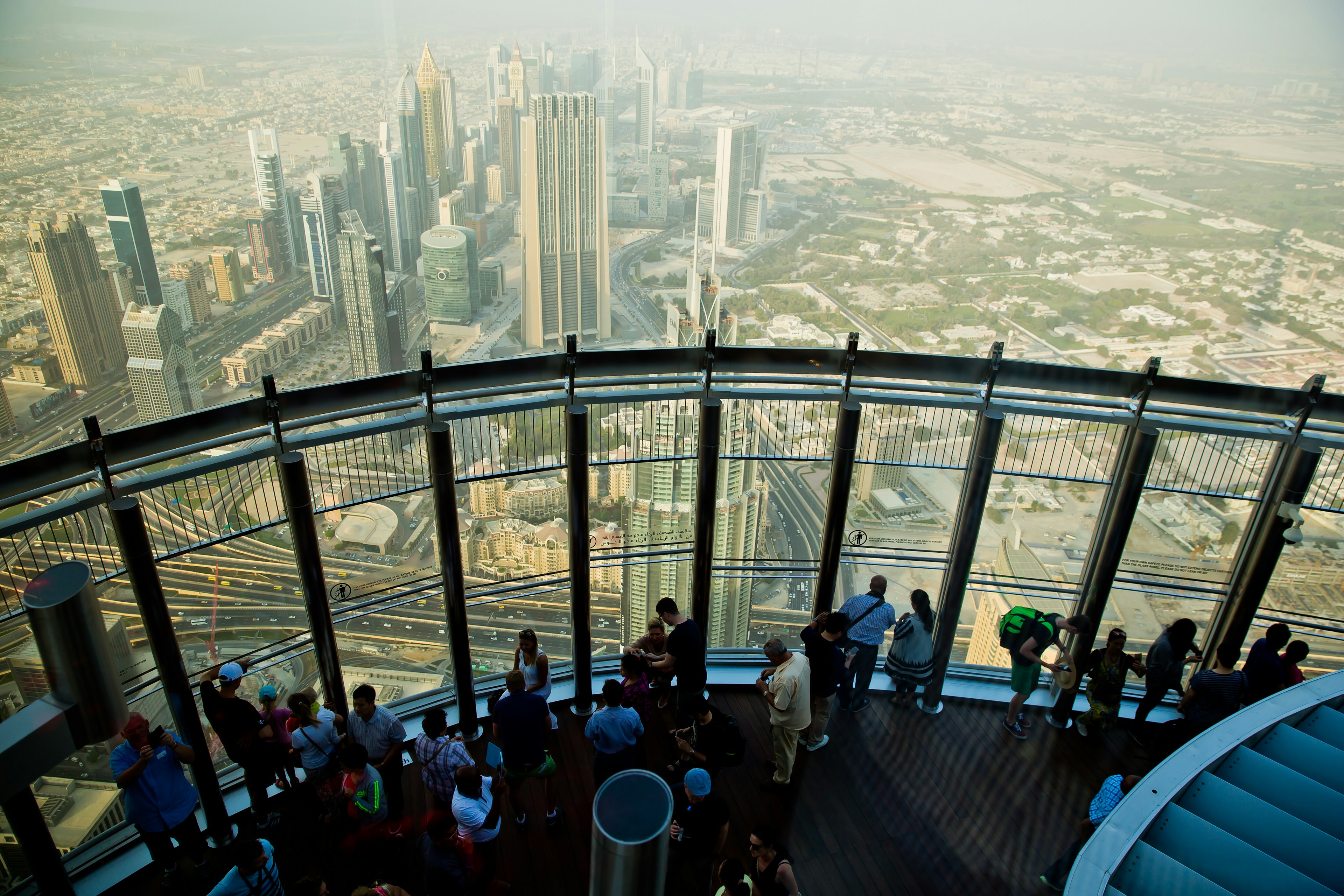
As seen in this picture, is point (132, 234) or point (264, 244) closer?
point (132, 234)

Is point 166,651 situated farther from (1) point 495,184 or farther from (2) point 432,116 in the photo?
(2) point 432,116

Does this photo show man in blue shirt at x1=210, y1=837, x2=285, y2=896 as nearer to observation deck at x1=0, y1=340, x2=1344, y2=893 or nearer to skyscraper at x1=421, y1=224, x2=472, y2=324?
observation deck at x1=0, y1=340, x2=1344, y2=893

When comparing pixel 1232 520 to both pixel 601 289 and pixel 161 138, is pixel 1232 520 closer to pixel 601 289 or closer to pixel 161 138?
pixel 601 289

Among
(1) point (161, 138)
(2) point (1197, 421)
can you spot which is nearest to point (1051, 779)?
(2) point (1197, 421)

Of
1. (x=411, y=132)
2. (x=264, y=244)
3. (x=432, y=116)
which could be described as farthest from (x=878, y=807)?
(x=432, y=116)

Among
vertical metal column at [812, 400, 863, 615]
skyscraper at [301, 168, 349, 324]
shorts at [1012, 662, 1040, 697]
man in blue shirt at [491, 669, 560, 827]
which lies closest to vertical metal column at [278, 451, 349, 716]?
man in blue shirt at [491, 669, 560, 827]

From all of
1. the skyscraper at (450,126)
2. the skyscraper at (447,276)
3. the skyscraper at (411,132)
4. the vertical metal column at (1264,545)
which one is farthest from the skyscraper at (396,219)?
the vertical metal column at (1264,545)
